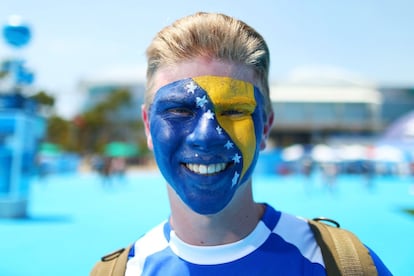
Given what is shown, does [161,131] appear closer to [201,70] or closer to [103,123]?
[201,70]

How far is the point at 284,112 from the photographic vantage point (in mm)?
55719

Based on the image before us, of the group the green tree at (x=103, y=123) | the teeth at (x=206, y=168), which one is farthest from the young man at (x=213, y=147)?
the green tree at (x=103, y=123)

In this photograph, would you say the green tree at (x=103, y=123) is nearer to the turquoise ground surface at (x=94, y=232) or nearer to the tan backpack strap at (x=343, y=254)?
the turquoise ground surface at (x=94, y=232)

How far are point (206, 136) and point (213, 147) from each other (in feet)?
0.14

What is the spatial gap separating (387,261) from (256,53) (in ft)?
15.4

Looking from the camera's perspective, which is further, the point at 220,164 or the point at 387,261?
the point at 387,261

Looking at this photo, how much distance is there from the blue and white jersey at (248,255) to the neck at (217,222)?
24 mm

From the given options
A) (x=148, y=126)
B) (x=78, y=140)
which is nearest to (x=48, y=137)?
(x=78, y=140)

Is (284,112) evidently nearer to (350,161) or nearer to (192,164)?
(350,161)

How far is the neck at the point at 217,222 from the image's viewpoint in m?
1.44

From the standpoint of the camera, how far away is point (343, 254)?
1420mm

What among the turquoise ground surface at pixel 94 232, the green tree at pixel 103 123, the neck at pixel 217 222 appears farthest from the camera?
the green tree at pixel 103 123

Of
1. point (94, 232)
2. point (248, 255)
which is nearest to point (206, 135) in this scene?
point (248, 255)

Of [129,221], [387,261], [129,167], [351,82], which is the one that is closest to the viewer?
[387,261]
